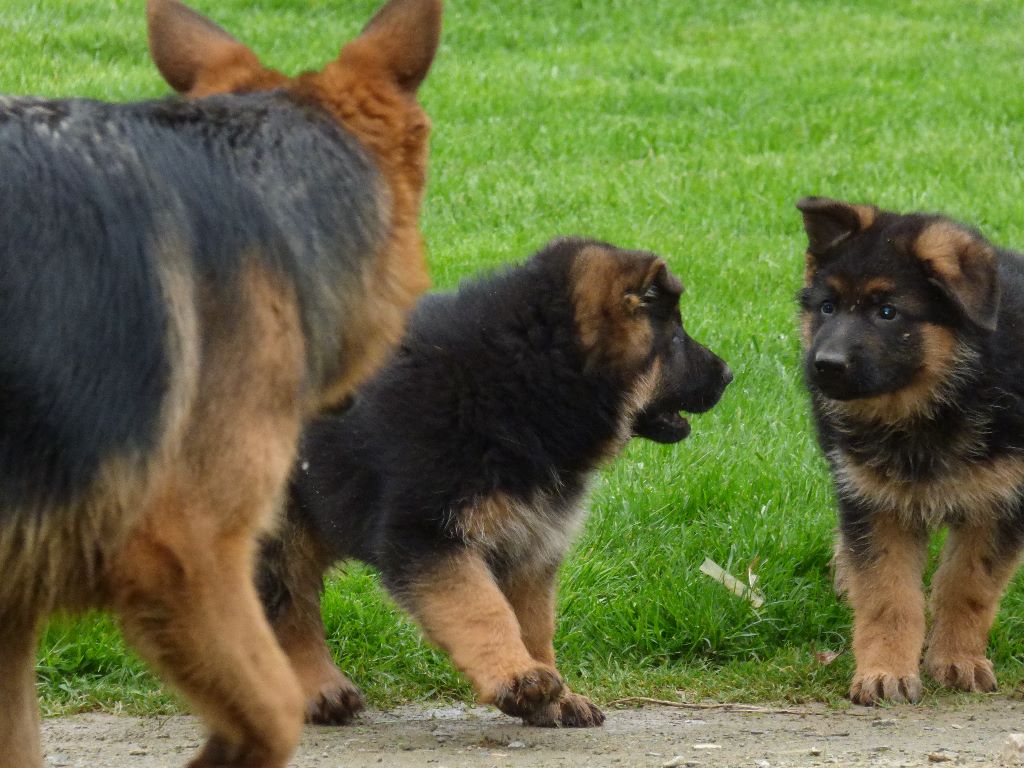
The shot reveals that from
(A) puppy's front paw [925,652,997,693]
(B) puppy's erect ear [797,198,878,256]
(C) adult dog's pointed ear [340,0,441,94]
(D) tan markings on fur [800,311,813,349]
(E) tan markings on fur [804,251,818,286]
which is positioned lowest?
(A) puppy's front paw [925,652,997,693]

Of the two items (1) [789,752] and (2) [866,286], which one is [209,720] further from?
(2) [866,286]

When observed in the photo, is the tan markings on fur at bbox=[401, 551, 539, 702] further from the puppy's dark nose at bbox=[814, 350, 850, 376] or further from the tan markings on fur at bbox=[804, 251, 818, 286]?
the tan markings on fur at bbox=[804, 251, 818, 286]

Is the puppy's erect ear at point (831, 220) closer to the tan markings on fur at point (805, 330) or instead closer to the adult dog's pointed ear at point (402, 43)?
the tan markings on fur at point (805, 330)

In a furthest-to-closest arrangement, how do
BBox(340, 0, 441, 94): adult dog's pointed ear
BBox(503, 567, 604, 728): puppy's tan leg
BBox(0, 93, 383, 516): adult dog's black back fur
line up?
BBox(503, 567, 604, 728): puppy's tan leg → BBox(340, 0, 441, 94): adult dog's pointed ear → BBox(0, 93, 383, 516): adult dog's black back fur

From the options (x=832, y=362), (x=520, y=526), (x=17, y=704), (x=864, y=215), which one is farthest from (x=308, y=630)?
(x=864, y=215)

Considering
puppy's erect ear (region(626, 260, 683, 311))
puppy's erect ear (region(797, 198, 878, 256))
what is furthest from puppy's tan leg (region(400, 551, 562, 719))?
puppy's erect ear (region(797, 198, 878, 256))

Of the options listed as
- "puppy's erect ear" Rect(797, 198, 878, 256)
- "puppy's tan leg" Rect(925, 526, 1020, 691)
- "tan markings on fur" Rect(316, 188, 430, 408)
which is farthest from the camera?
"puppy's erect ear" Rect(797, 198, 878, 256)

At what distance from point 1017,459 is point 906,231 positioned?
3.09ft

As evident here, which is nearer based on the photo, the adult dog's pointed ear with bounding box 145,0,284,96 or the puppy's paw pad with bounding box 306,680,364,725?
the adult dog's pointed ear with bounding box 145,0,284,96

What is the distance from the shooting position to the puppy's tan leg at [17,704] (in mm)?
3695

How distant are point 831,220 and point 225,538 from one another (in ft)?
11.2

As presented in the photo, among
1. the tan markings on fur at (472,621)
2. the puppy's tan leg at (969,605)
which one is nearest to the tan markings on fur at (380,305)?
the tan markings on fur at (472,621)

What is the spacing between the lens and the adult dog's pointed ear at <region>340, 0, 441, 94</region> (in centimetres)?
376

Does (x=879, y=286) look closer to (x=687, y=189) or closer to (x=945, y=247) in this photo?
(x=945, y=247)
